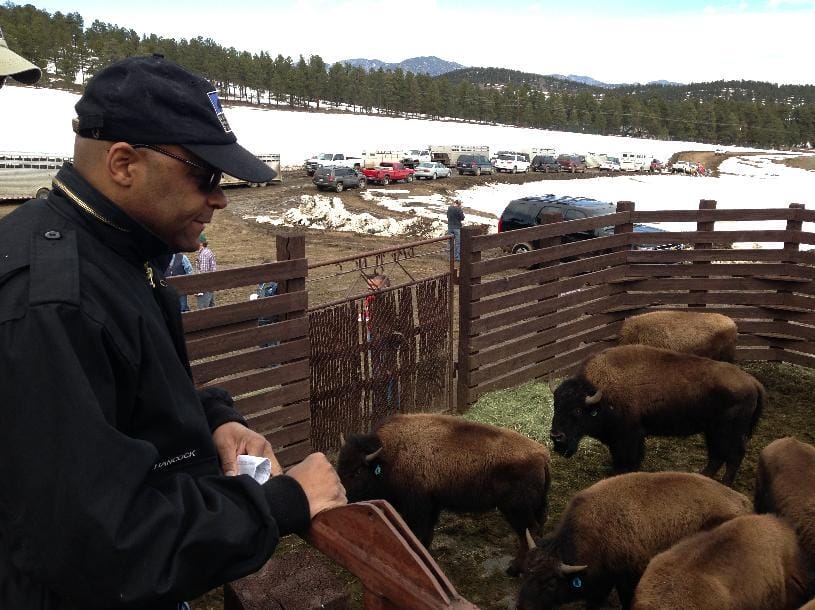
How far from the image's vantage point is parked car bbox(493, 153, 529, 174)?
57.5 metres

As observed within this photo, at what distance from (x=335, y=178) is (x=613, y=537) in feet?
112

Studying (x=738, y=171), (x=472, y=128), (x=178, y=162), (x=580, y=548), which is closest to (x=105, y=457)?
(x=178, y=162)

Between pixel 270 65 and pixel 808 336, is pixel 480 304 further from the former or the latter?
pixel 270 65

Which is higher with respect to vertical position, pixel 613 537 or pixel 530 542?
pixel 613 537

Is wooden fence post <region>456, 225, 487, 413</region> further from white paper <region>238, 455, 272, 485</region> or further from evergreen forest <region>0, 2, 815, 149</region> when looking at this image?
evergreen forest <region>0, 2, 815, 149</region>

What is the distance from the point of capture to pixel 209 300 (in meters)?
12.0

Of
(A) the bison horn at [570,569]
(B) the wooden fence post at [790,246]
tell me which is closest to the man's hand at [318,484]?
(A) the bison horn at [570,569]

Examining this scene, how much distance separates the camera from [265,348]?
597 cm

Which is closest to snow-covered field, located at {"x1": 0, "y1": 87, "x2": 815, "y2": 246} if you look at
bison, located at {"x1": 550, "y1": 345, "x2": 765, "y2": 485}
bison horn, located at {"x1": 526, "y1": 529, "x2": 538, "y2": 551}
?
bison, located at {"x1": 550, "y1": 345, "x2": 765, "y2": 485}

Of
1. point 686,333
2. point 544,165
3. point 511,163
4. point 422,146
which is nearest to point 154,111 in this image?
point 686,333

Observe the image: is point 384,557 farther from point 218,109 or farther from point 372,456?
point 372,456

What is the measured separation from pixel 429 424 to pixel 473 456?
517 millimetres

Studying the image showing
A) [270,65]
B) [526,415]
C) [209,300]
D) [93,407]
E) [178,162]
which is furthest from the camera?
[270,65]

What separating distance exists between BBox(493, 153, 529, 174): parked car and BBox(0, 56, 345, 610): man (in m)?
57.7
